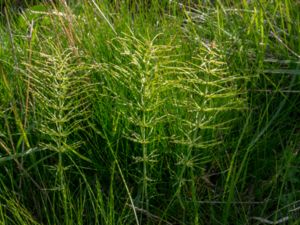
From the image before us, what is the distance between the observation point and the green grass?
4.89 feet

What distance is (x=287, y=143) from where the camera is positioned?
1.62 metres

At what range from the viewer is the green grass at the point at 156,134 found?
149cm

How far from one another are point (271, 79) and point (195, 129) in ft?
1.53

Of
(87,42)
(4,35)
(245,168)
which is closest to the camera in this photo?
(245,168)

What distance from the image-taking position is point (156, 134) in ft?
5.26

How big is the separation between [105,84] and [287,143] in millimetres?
524

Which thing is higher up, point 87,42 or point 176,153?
point 87,42

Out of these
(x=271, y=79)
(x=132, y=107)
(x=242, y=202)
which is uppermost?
(x=132, y=107)

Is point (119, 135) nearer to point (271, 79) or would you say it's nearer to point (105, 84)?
point (105, 84)

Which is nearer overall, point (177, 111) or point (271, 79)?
point (177, 111)

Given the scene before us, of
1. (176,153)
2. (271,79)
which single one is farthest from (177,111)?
(271,79)

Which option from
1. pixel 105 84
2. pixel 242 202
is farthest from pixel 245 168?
pixel 105 84

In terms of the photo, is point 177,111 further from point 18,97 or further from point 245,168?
point 18,97

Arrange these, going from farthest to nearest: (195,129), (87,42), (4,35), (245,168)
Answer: (4,35), (87,42), (245,168), (195,129)
